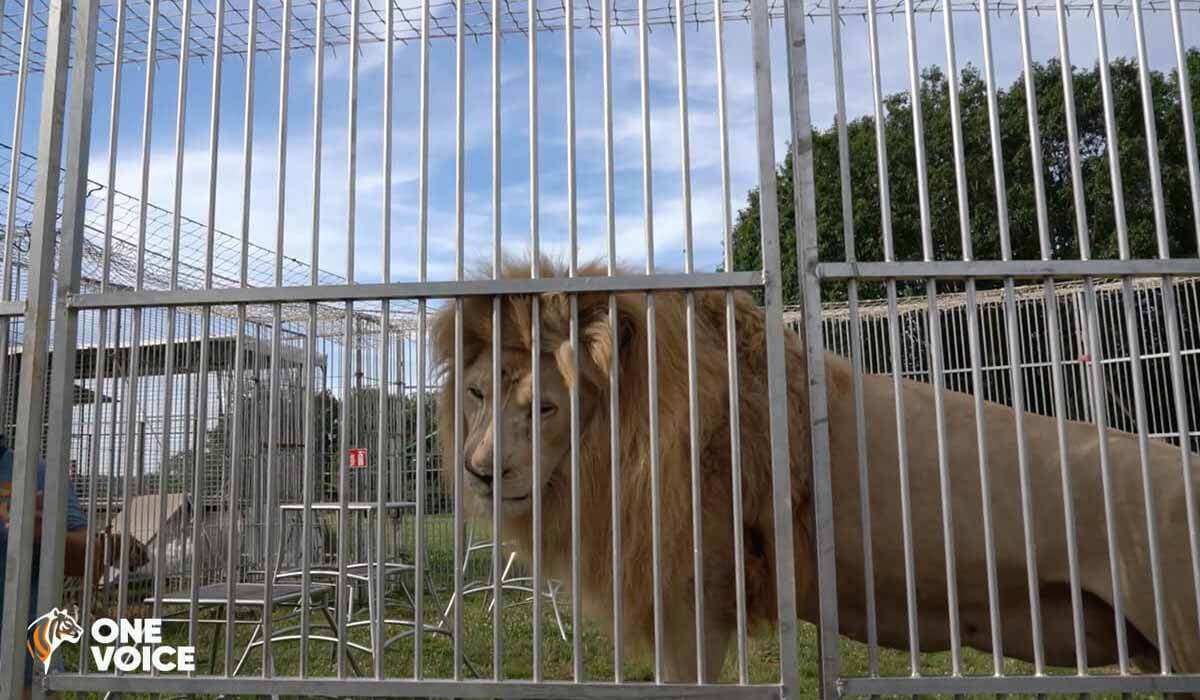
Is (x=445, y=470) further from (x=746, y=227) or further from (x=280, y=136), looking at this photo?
(x=746, y=227)

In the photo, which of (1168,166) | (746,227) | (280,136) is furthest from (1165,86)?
(280,136)

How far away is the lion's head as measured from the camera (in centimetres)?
295

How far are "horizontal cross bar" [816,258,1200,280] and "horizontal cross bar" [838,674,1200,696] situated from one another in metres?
1.14

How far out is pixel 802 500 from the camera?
3.32 m

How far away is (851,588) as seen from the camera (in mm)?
3354

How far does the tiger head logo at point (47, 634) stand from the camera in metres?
2.81

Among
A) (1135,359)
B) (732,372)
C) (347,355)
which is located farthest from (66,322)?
(1135,359)

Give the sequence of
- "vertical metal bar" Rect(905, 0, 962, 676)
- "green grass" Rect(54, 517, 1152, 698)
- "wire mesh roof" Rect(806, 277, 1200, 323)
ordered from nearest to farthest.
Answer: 1. "vertical metal bar" Rect(905, 0, 962, 676)
2. "green grass" Rect(54, 517, 1152, 698)
3. "wire mesh roof" Rect(806, 277, 1200, 323)

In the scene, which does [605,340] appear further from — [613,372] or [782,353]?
[782,353]

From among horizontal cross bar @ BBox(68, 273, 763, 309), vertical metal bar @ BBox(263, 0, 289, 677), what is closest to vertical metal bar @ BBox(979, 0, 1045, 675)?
horizontal cross bar @ BBox(68, 273, 763, 309)

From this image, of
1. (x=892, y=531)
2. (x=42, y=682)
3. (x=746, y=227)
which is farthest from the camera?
(x=746, y=227)

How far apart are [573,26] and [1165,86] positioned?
18631mm

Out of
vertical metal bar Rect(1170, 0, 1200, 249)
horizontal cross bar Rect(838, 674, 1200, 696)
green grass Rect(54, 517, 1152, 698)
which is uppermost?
vertical metal bar Rect(1170, 0, 1200, 249)

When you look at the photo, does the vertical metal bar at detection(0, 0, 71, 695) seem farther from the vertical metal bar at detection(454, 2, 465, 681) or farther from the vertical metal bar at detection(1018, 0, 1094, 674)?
the vertical metal bar at detection(1018, 0, 1094, 674)
